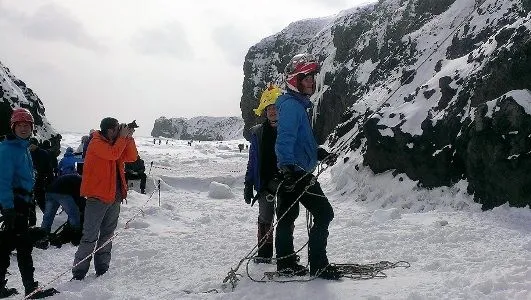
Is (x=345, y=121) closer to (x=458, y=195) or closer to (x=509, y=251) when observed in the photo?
(x=458, y=195)

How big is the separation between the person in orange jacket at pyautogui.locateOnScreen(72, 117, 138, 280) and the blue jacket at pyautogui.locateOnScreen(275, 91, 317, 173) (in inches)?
80.9

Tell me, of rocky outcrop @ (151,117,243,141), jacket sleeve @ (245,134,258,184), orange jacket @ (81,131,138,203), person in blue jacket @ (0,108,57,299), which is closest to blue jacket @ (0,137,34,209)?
person in blue jacket @ (0,108,57,299)

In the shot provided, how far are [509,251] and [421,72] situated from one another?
9.30m

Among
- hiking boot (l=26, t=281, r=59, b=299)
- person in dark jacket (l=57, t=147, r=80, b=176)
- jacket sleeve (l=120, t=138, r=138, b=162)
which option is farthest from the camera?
person in dark jacket (l=57, t=147, r=80, b=176)

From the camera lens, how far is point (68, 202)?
7410 millimetres

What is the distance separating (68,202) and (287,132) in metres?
4.75

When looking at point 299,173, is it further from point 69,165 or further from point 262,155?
point 69,165

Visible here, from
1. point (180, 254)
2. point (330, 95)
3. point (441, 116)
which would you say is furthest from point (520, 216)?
point (330, 95)

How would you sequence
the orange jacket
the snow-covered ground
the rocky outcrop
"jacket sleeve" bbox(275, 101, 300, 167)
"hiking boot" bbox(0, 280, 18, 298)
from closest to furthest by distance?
the snow-covered ground
"jacket sleeve" bbox(275, 101, 300, 167)
"hiking boot" bbox(0, 280, 18, 298)
the orange jacket
the rocky outcrop

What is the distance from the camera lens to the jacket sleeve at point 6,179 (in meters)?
4.45

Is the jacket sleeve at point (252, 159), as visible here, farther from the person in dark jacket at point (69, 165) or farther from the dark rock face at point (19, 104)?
the dark rock face at point (19, 104)

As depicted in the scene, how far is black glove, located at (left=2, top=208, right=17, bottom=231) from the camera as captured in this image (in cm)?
442

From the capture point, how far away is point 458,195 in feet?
25.8

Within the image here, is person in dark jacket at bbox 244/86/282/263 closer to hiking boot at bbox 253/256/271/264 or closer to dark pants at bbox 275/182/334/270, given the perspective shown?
hiking boot at bbox 253/256/271/264
